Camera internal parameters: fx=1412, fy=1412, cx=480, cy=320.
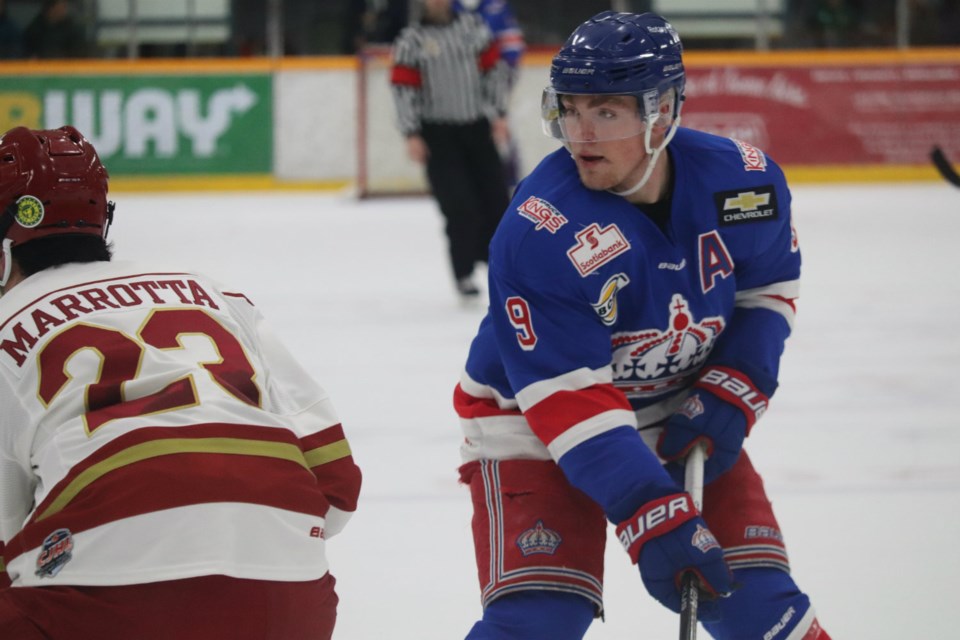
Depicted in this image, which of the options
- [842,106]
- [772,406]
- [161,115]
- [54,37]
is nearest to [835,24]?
[842,106]

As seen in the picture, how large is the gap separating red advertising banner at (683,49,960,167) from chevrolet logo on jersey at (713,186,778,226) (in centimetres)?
854

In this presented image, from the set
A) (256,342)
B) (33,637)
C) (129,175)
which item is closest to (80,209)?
(256,342)

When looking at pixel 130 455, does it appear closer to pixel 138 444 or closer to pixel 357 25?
pixel 138 444

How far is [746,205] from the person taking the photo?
6.54 feet

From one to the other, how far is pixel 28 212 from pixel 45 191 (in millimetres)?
33

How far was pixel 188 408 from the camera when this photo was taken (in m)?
1.59

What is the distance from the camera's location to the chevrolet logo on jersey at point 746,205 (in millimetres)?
1978

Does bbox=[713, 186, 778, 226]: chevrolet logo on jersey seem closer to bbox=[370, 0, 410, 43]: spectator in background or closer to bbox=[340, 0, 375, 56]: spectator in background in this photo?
bbox=[370, 0, 410, 43]: spectator in background

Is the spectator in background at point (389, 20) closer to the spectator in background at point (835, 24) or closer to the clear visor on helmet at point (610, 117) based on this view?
the spectator in background at point (835, 24)

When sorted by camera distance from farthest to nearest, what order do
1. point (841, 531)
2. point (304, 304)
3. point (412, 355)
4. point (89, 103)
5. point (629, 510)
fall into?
1. point (89, 103)
2. point (304, 304)
3. point (412, 355)
4. point (841, 531)
5. point (629, 510)

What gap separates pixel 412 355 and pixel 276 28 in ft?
20.8

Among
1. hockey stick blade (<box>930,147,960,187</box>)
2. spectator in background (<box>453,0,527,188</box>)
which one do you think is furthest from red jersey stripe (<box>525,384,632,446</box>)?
spectator in background (<box>453,0,527,188</box>)

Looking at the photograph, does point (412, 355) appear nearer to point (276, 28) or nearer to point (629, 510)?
point (629, 510)

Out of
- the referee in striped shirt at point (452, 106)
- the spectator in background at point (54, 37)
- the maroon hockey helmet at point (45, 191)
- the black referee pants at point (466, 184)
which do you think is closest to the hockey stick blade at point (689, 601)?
the maroon hockey helmet at point (45, 191)
